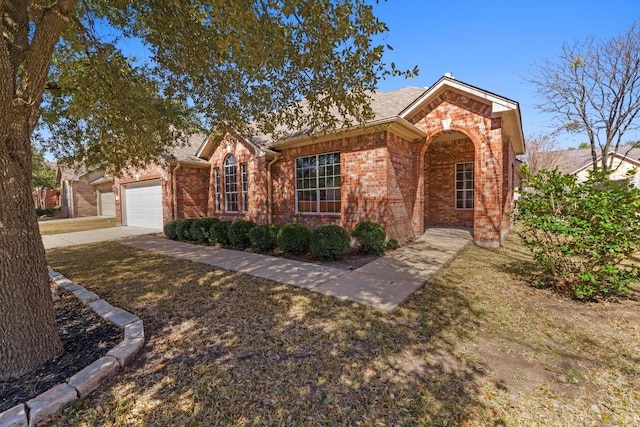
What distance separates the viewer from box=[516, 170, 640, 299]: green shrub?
4348 millimetres

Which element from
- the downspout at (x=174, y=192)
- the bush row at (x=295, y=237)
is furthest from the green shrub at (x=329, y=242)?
the downspout at (x=174, y=192)

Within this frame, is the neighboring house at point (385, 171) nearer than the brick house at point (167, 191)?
Yes

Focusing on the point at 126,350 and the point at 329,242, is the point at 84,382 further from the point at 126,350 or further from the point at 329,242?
the point at 329,242

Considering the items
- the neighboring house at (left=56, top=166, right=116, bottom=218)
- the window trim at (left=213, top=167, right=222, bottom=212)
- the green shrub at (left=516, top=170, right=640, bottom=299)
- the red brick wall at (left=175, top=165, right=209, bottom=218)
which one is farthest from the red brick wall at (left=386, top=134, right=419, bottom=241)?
the neighboring house at (left=56, top=166, right=116, bottom=218)

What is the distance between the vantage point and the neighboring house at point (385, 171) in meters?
8.90

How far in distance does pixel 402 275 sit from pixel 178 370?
175 inches

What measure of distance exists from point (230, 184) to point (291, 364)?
38.3 ft

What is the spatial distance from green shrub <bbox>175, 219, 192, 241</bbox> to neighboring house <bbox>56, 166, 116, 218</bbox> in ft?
61.1

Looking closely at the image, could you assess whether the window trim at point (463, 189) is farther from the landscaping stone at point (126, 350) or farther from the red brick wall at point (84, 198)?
the red brick wall at point (84, 198)

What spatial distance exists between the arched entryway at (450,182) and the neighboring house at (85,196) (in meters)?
26.3

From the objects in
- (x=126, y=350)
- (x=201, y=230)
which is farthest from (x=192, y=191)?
(x=126, y=350)

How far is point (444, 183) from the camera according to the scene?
40.6 feet

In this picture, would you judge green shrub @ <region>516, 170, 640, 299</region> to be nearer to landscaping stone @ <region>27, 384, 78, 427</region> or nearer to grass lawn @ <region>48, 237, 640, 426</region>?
grass lawn @ <region>48, 237, 640, 426</region>

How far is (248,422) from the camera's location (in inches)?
87.1
